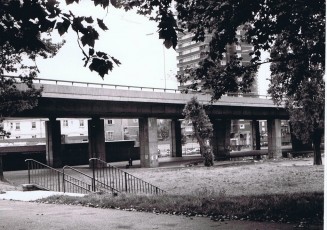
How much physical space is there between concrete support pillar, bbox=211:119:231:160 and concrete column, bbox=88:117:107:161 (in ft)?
65.1

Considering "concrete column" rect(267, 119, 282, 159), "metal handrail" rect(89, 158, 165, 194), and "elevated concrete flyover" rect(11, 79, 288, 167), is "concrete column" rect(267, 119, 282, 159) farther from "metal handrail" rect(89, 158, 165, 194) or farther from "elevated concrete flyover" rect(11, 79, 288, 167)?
"metal handrail" rect(89, 158, 165, 194)

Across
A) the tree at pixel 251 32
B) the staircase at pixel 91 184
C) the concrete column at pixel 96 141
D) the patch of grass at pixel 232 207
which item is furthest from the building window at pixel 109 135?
the patch of grass at pixel 232 207

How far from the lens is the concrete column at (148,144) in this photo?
1645 inches

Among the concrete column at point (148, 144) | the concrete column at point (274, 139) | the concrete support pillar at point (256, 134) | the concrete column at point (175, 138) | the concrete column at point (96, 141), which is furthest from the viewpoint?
the concrete support pillar at point (256, 134)

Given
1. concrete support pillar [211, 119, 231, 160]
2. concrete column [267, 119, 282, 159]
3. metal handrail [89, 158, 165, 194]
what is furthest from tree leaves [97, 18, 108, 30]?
concrete support pillar [211, 119, 231, 160]

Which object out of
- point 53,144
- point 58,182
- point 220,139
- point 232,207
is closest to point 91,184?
point 58,182

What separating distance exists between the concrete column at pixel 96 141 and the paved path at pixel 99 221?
32521 mm

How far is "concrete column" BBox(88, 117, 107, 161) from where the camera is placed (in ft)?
141

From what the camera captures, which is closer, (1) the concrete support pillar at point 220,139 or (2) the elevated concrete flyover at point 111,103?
(2) the elevated concrete flyover at point 111,103

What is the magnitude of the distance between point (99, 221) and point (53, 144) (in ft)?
123

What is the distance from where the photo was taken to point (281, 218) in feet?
24.9

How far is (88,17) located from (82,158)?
156ft

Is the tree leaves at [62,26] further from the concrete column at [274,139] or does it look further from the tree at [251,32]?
the concrete column at [274,139]

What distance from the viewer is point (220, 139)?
58.0m
